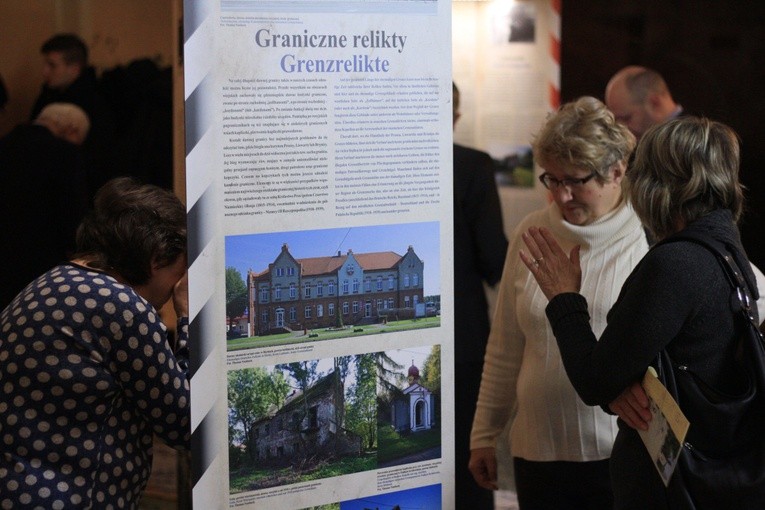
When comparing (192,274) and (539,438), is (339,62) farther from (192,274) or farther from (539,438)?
(539,438)

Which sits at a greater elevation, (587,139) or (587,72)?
(587,72)

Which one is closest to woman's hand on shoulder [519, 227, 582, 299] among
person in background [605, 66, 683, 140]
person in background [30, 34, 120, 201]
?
person in background [605, 66, 683, 140]

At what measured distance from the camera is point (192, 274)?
212 cm

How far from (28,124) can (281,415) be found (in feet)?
12.3

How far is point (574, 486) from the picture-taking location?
9.51ft

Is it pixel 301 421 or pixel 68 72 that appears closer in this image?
pixel 301 421

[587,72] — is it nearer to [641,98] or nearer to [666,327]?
[641,98]

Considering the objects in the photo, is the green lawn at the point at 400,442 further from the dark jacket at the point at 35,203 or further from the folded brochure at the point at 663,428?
the dark jacket at the point at 35,203

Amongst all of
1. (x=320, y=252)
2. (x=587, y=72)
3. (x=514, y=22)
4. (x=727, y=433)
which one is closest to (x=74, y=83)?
(x=514, y=22)

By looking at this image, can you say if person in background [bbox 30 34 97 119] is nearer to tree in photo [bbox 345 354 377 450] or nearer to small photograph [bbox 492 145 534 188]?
small photograph [bbox 492 145 534 188]

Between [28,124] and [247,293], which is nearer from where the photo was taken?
[247,293]

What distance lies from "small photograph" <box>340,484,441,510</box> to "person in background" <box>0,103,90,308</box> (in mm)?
3328

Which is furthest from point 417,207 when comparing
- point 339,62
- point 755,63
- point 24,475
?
point 755,63

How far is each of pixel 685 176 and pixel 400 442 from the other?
34.1 inches
